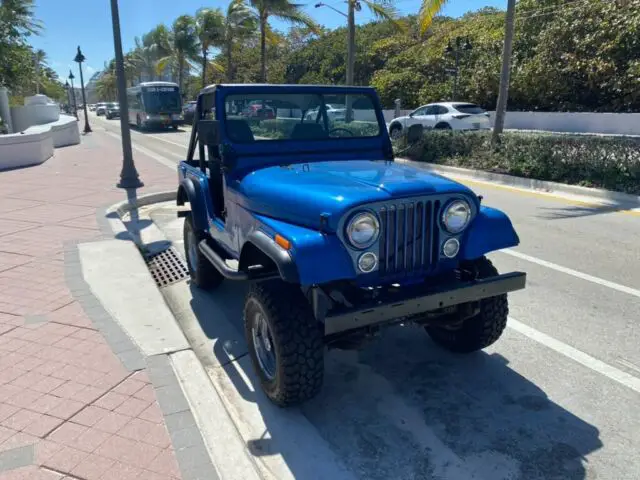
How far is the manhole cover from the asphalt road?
0.76m

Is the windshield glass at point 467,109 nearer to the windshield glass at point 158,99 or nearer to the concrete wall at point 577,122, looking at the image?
the concrete wall at point 577,122

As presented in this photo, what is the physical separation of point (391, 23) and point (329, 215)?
16.2 m

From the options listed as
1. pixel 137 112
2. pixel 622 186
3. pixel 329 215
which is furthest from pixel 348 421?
pixel 137 112

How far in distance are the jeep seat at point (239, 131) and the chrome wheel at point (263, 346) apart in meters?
1.55

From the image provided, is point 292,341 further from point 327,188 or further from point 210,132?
point 210,132

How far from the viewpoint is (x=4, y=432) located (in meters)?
3.04

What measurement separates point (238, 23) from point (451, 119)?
16.6 metres

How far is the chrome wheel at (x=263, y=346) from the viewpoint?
11.5 ft

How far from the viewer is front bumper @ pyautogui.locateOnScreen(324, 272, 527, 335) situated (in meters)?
2.91

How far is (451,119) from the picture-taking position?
19.7 meters

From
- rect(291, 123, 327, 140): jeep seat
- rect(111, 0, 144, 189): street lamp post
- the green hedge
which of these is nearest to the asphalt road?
rect(291, 123, 327, 140): jeep seat

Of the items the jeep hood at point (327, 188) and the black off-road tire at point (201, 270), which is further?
the black off-road tire at point (201, 270)

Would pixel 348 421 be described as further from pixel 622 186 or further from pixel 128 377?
pixel 622 186

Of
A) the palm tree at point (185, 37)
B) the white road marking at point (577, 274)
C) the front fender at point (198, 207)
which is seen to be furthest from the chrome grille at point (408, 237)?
the palm tree at point (185, 37)
